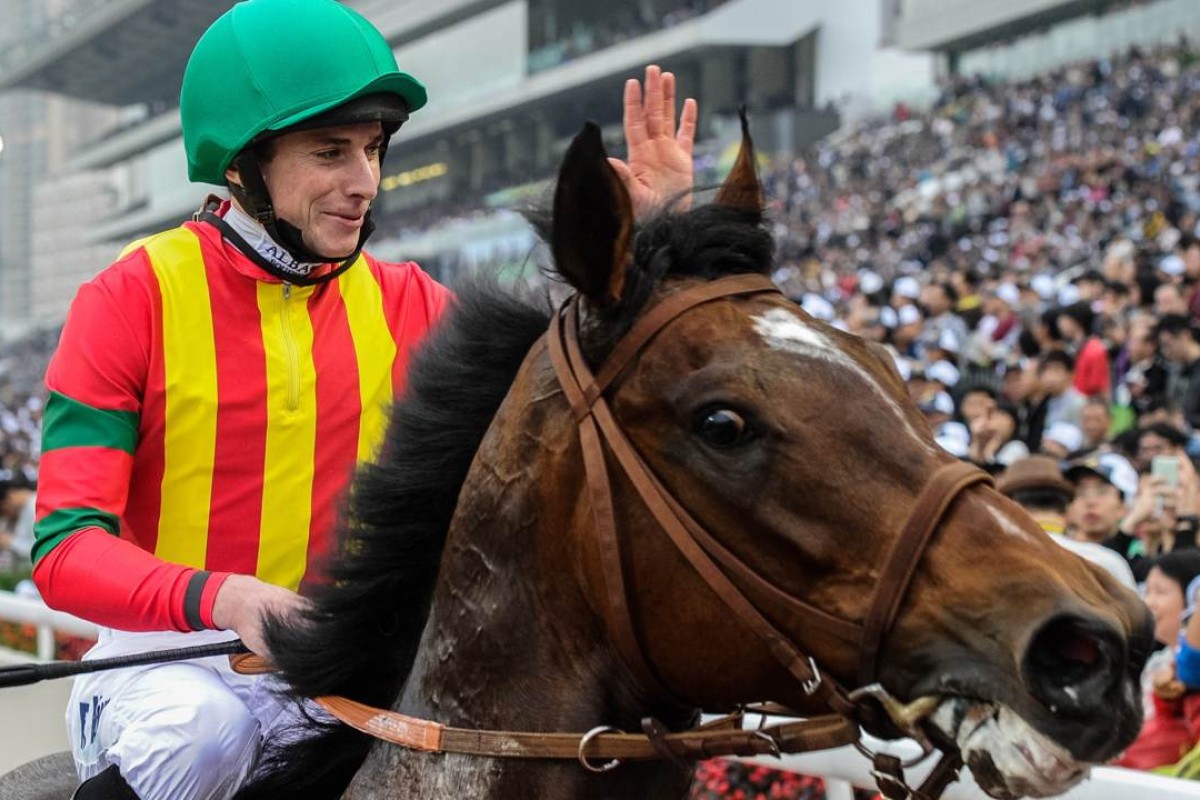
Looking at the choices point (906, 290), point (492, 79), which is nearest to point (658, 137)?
point (906, 290)

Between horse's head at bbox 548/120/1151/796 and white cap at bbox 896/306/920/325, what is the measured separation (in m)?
7.85

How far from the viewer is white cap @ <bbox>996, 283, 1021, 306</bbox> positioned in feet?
31.9

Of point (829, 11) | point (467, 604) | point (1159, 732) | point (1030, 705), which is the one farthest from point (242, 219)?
point (829, 11)

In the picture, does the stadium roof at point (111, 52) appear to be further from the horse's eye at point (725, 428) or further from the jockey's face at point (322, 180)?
the horse's eye at point (725, 428)

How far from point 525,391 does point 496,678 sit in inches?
14.4

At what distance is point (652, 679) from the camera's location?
1590 mm

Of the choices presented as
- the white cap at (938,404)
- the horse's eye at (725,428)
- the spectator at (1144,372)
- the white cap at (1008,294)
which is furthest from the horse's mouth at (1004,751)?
the white cap at (1008,294)

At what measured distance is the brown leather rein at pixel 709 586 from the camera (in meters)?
1.40

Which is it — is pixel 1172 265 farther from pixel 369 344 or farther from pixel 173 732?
pixel 173 732

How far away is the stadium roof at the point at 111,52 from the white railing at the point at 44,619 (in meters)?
44.8

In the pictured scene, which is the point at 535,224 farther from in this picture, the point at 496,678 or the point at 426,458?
the point at 496,678

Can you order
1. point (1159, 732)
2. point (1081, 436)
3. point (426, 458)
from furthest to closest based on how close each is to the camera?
point (1081, 436) < point (1159, 732) < point (426, 458)

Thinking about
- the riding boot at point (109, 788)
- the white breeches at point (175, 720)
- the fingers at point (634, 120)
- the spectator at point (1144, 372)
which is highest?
the fingers at point (634, 120)

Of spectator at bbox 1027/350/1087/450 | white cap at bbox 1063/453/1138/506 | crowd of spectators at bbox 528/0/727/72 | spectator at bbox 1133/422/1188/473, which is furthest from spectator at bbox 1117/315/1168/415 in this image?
crowd of spectators at bbox 528/0/727/72
